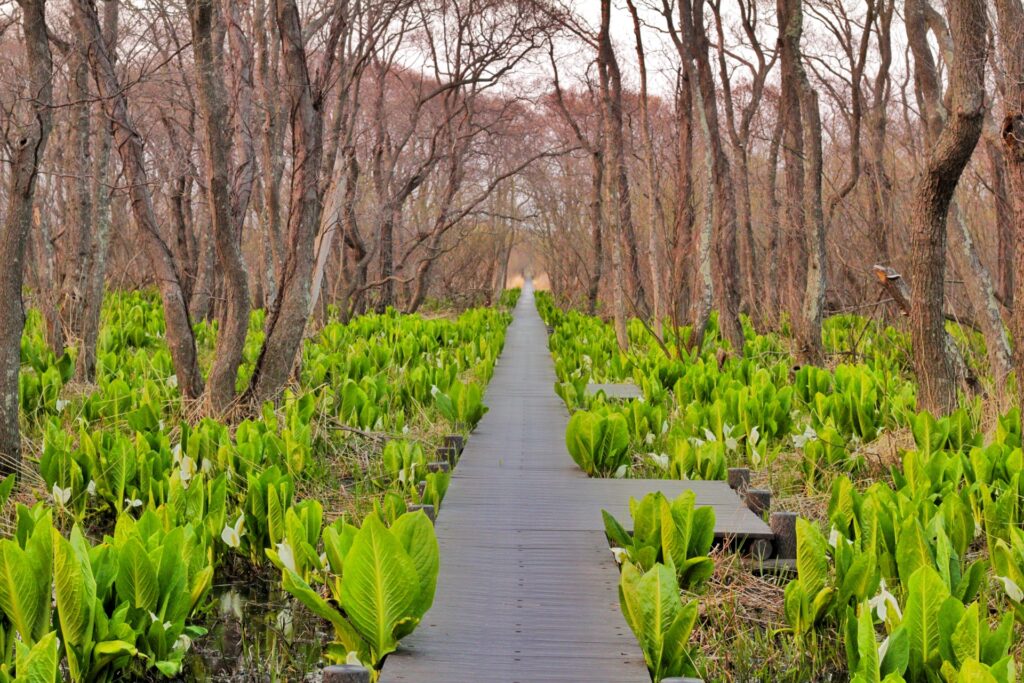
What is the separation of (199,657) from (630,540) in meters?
1.53

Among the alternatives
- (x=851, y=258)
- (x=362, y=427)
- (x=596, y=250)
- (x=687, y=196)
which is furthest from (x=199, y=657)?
(x=596, y=250)

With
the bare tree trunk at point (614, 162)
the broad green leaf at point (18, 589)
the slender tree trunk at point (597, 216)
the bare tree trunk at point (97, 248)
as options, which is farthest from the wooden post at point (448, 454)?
the slender tree trunk at point (597, 216)

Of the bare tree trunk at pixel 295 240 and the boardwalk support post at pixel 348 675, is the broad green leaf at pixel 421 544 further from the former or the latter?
the bare tree trunk at pixel 295 240

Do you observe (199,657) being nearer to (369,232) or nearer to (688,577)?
(688,577)

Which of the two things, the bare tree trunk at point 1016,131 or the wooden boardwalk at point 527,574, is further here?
the bare tree trunk at point 1016,131

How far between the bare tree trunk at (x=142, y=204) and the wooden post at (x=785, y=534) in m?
4.38

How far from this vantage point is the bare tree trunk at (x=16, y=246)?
4883mm

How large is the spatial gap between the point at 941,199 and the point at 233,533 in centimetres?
431

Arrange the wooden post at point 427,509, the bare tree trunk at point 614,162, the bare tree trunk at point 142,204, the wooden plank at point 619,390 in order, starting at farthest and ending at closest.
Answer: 1. the bare tree trunk at point 614,162
2. the wooden plank at point 619,390
3. the bare tree trunk at point 142,204
4. the wooden post at point 427,509

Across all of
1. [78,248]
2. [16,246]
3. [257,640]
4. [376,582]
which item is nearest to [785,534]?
[376,582]

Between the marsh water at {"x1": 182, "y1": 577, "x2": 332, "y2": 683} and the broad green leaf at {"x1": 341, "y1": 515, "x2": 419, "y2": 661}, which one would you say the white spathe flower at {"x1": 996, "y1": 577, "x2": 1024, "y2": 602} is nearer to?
the broad green leaf at {"x1": 341, "y1": 515, "x2": 419, "y2": 661}

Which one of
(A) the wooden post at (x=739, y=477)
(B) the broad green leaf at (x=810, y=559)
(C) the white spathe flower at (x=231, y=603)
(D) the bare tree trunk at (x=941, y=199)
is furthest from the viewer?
(D) the bare tree trunk at (x=941, y=199)

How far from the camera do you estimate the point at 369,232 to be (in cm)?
1970

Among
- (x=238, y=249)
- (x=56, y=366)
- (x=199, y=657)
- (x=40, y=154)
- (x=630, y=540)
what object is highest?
(x=40, y=154)
